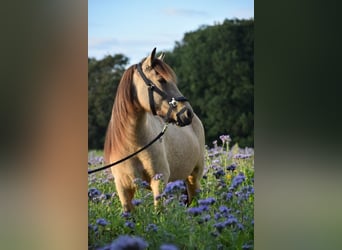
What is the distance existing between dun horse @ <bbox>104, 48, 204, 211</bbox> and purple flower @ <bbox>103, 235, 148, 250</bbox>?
0.15m

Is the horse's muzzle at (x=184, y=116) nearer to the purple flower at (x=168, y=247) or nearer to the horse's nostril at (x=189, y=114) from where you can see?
the horse's nostril at (x=189, y=114)

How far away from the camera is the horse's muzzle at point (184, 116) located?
2695 millimetres

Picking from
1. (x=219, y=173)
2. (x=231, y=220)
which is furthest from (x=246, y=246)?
(x=219, y=173)

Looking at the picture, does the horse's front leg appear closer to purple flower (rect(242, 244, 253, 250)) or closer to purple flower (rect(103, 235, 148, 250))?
purple flower (rect(103, 235, 148, 250))

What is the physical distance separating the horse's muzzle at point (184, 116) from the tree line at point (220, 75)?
0.13 feet

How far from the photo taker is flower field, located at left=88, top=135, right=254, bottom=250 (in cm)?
267

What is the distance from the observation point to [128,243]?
8.79 feet

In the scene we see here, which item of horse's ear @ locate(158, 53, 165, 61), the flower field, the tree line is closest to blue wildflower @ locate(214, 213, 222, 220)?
the flower field

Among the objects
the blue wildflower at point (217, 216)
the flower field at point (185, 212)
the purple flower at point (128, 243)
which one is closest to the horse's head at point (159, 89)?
the flower field at point (185, 212)
